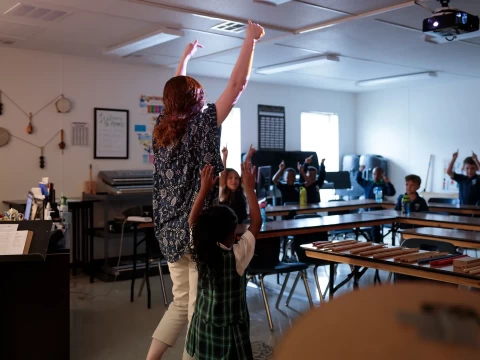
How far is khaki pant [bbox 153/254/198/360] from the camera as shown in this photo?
8.75ft

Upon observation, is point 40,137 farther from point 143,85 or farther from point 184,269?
point 184,269

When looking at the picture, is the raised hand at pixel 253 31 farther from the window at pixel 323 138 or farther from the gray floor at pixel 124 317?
the window at pixel 323 138

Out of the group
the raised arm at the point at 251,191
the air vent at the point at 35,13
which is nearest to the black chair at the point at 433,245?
the raised arm at the point at 251,191

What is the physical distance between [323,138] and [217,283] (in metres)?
8.18

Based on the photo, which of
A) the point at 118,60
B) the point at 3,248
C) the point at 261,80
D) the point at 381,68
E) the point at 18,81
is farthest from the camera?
the point at 261,80

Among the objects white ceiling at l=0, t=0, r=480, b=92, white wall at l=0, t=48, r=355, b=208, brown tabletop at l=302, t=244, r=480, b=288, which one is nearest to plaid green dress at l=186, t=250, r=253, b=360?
brown tabletop at l=302, t=244, r=480, b=288

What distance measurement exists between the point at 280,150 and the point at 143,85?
2853 millimetres

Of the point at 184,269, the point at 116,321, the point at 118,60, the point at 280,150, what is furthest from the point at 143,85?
the point at 184,269

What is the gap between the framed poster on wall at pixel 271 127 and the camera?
912cm

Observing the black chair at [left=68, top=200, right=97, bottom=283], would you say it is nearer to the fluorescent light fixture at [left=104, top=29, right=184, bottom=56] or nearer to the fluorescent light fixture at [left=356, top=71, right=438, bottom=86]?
the fluorescent light fixture at [left=104, top=29, right=184, bottom=56]

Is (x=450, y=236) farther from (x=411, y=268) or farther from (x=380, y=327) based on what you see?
(x=380, y=327)

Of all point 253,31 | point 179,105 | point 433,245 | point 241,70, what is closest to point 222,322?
point 179,105

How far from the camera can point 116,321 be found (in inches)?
182

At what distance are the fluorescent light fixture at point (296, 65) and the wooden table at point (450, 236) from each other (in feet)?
10.1
